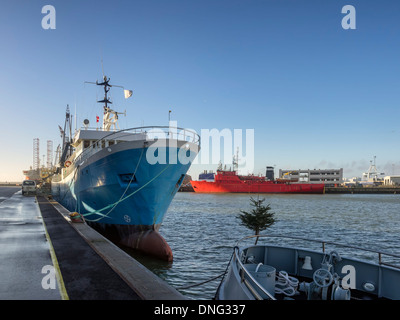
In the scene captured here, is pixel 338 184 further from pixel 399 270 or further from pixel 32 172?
pixel 32 172

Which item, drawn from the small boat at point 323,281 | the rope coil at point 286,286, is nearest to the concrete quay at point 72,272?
the small boat at point 323,281

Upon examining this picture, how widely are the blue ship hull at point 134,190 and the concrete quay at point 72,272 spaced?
3694 mm

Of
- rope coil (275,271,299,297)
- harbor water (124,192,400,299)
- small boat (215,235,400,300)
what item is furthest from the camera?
harbor water (124,192,400,299)

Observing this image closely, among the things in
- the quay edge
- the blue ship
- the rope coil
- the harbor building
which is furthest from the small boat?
the harbor building

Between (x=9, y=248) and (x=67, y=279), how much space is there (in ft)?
17.0

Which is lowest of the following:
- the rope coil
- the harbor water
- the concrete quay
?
the harbor water

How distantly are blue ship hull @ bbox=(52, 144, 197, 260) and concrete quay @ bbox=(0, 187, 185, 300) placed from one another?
12.1 ft

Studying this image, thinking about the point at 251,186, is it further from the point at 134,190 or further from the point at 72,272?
the point at 72,272

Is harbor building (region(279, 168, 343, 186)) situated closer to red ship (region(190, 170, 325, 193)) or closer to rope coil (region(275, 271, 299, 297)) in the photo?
red ship (region(190, 170, 325, 193))

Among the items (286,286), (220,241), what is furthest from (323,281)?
(220,241)

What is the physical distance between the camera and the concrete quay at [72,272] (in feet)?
21.0

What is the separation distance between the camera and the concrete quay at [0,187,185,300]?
641 centimetres

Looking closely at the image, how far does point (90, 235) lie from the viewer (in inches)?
529
